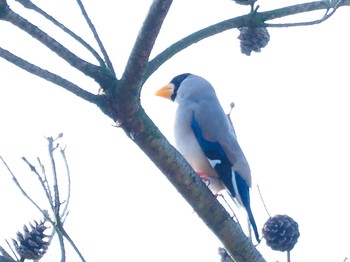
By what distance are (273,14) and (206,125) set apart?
A: 1.85 metres

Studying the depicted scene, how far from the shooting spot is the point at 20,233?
11.6ft

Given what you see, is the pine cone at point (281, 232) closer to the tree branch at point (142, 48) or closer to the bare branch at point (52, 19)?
the tree branch at point (142, 48)

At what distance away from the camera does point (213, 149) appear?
516 centimetres

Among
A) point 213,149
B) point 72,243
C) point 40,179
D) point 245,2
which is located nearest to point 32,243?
point 40,179

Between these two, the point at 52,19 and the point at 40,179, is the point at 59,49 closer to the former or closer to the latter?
the point at 52,19

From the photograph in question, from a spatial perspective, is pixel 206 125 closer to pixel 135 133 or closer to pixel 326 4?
pixel 326 4

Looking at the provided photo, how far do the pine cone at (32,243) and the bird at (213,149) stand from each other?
1693 mm

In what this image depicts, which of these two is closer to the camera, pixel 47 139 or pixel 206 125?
pixel 47 139

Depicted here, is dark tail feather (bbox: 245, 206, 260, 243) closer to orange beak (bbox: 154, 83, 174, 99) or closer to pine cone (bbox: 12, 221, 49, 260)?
pine cone (bbox: 12, 221, 49, 260)

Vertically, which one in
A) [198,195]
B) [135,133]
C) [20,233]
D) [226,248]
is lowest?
[226,248]

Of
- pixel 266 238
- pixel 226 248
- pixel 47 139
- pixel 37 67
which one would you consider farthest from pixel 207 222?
pixel 37 67

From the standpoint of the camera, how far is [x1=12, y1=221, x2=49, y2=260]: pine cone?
334cm

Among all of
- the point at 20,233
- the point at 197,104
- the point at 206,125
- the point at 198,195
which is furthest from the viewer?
the point at 197,104

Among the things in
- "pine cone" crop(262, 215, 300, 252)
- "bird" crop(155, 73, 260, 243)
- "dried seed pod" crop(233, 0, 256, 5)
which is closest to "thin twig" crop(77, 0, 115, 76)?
"dried seed pod" crop(233, 0, 256, 5)
